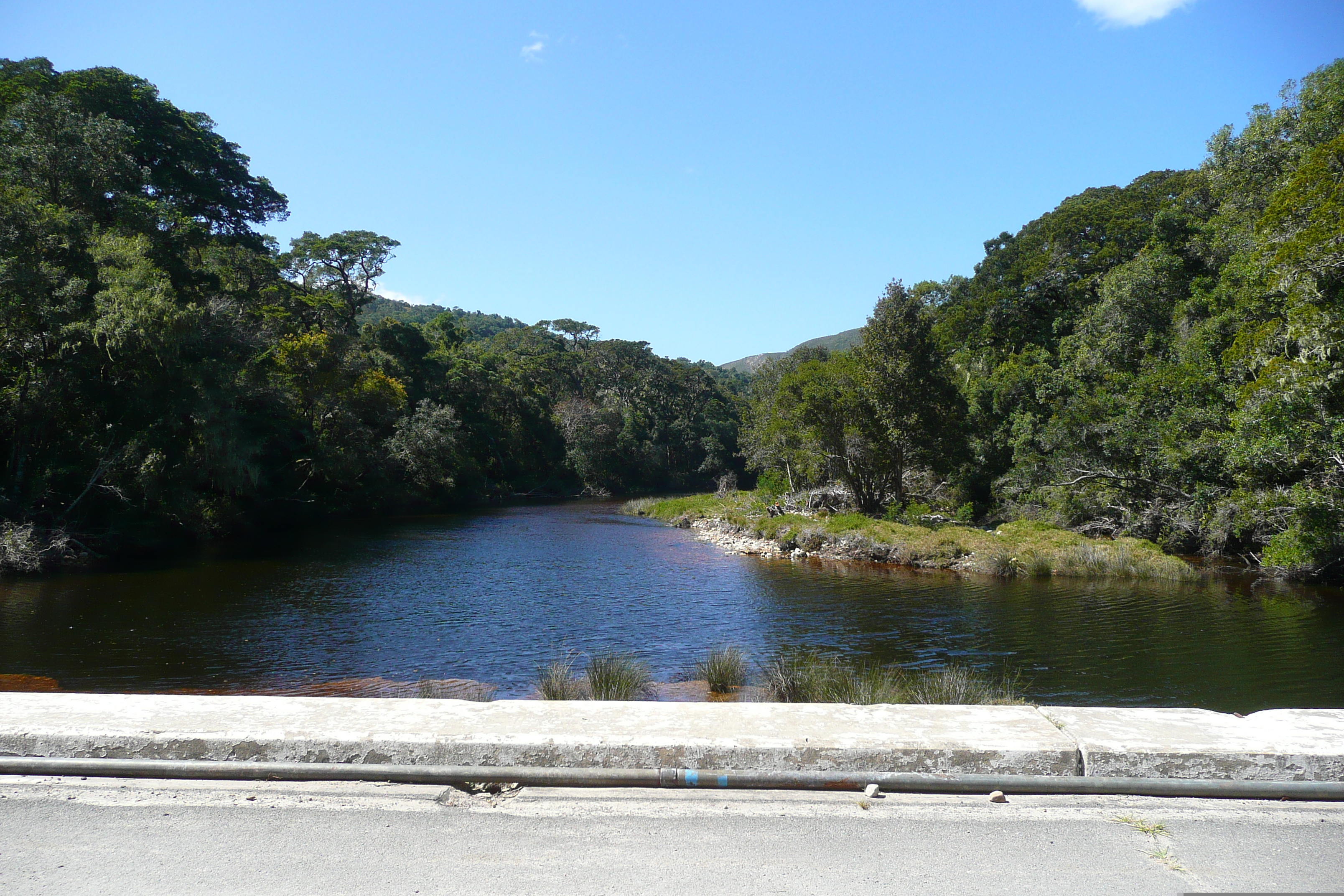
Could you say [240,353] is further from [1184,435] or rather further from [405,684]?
[1184,435]

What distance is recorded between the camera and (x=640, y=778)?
3959 mm

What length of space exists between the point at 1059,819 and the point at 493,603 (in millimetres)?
15571

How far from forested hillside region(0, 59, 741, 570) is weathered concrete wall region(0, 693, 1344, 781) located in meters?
19.7

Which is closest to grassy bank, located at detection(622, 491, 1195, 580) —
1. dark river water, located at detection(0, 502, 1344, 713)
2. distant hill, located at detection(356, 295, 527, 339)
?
dark river water, located at detection(0, 502, 1344, 713)

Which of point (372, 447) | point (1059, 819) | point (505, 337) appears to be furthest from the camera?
point (505, 337)

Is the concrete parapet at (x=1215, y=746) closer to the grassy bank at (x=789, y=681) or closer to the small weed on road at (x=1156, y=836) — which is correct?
the small weed on road at (x=1156, y=836)

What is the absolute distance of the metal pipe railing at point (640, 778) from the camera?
3.87 metres

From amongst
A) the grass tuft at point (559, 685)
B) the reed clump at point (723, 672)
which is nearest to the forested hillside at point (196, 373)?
the grass tuft at point (559, 685)

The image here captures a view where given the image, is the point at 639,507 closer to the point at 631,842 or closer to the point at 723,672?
the point at 723,672

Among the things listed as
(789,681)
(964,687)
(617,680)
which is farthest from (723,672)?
(964,687)

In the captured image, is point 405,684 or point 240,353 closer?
point 405,684

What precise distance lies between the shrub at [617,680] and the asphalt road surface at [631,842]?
521cm

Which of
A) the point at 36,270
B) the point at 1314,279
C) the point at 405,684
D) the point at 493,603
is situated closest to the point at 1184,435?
the point at 1314,279

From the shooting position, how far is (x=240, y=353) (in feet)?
94.3
